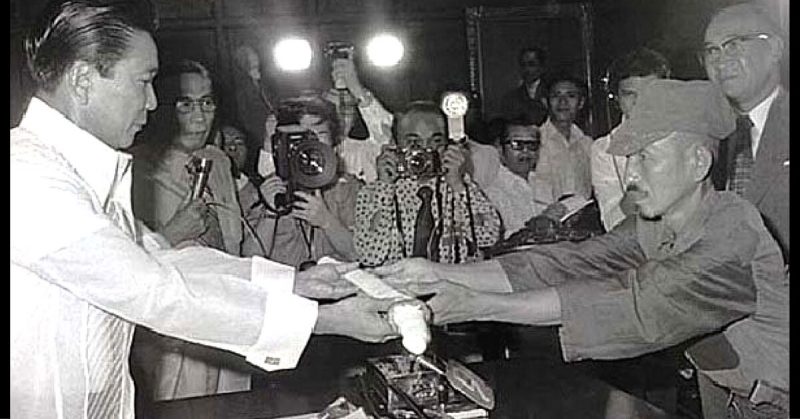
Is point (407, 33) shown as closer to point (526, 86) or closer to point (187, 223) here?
point (526, 86)

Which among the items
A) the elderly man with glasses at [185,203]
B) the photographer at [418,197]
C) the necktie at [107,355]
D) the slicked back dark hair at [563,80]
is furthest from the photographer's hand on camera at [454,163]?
the necktie at [107,355]

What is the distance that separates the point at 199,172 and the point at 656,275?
0.44 meters

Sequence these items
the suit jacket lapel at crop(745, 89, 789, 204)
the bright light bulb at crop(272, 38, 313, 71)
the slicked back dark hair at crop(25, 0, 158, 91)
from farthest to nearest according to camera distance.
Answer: the bright light bulb at crop(272, 38, 313, 71) < the slicked back dark hair at crop(25, 0, 158, 91) < the suit jacket lapel at crop(745, 89, 789, 204)

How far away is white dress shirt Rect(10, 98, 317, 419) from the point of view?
97cm

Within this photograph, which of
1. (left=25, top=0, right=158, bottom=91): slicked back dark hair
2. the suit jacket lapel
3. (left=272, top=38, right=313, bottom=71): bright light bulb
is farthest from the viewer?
(left=272, top=38, right=313, bottom=71): bright light bulb

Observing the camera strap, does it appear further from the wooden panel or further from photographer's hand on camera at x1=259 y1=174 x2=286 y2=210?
the wooden panel

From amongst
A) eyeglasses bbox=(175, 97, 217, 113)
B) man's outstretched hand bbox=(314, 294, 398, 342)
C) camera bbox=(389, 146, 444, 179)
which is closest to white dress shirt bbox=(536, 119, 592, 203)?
camera bbox=(389, 146, 444, 179)

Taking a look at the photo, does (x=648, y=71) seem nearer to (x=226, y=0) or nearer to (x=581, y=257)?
(x=581, y=257)

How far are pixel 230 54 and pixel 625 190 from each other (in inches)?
15.8

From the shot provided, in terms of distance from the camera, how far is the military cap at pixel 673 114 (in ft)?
3.75

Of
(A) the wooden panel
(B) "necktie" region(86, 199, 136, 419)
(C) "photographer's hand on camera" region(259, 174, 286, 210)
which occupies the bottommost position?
(B) "necktie" region(86, 199, 136, 419)

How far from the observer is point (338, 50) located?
114 centimetres

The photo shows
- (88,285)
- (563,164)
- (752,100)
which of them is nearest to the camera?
(88,285)

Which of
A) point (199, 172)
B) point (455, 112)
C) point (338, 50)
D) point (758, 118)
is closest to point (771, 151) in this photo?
point (758, 118)
